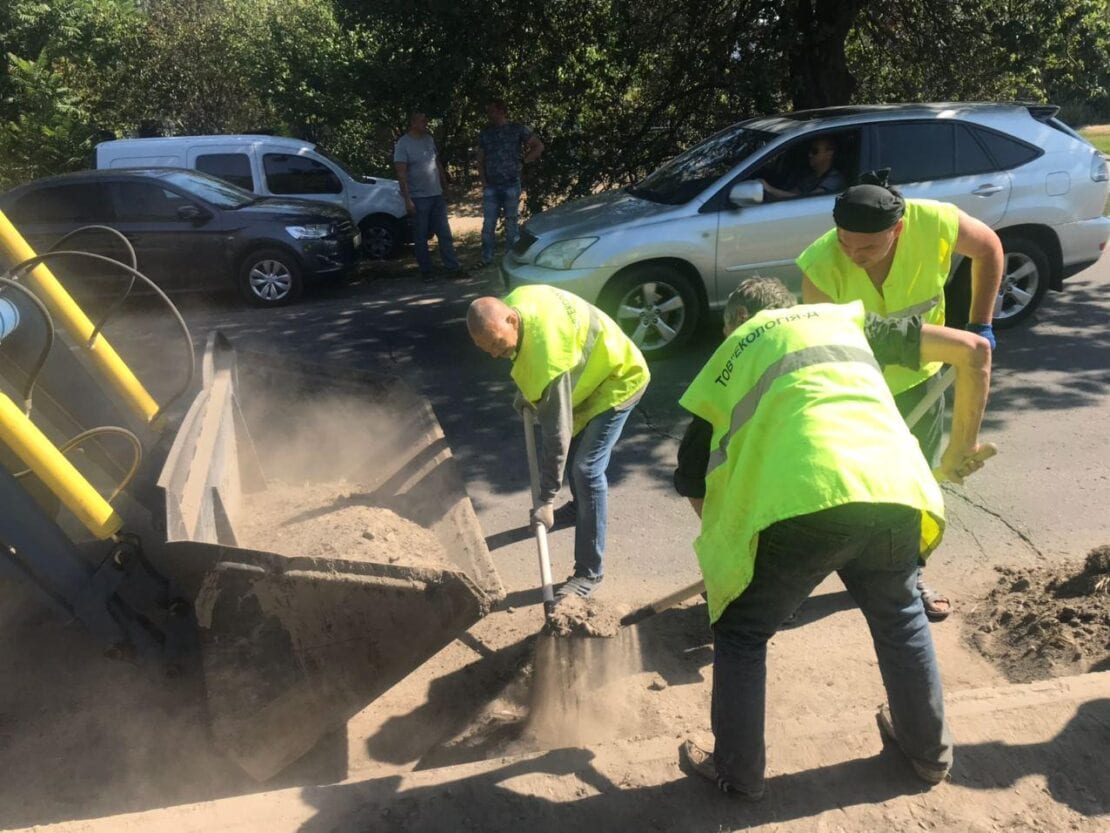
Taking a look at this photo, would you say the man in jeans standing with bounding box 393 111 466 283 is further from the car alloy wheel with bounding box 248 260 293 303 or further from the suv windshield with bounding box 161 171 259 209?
the suv windshield with bounding box 161 171 259 209

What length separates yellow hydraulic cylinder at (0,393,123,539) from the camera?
2777 mm

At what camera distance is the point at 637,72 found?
10594 millimetres

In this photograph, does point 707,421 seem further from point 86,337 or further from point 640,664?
point 86,337

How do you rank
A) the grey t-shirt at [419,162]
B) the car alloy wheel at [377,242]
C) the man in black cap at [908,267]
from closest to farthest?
the man in black cap at [908,267], the grey t-shirt at [419,162], the car alloy wheel at [377,242]

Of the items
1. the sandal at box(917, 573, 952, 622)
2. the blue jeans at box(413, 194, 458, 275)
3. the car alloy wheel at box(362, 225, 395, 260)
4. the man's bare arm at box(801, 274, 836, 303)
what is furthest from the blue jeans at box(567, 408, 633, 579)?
the car alloy wheel at box(362, 225, 395, 260)

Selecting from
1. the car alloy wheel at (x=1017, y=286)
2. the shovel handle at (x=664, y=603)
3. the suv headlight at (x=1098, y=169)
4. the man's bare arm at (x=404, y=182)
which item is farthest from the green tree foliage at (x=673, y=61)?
the shovel handle at (x=664, y=603)

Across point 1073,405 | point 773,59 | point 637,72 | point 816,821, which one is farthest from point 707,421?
point 637,72

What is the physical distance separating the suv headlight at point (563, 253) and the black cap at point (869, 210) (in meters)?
3.94

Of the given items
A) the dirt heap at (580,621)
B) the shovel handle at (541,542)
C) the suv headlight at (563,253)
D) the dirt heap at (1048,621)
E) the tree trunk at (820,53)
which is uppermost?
the tree trunk at (820,53)

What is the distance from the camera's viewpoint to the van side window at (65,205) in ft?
31.4

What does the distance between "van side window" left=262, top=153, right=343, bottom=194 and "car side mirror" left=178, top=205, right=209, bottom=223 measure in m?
1.85

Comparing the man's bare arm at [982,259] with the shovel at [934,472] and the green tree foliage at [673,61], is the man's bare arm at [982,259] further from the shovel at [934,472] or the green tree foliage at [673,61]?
the green tree foliage at [673,61]

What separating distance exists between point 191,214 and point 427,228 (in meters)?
2.66

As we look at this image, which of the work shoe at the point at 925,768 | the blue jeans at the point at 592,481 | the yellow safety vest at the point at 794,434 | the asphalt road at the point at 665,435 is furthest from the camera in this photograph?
the asphalt road at the point at 665,435
